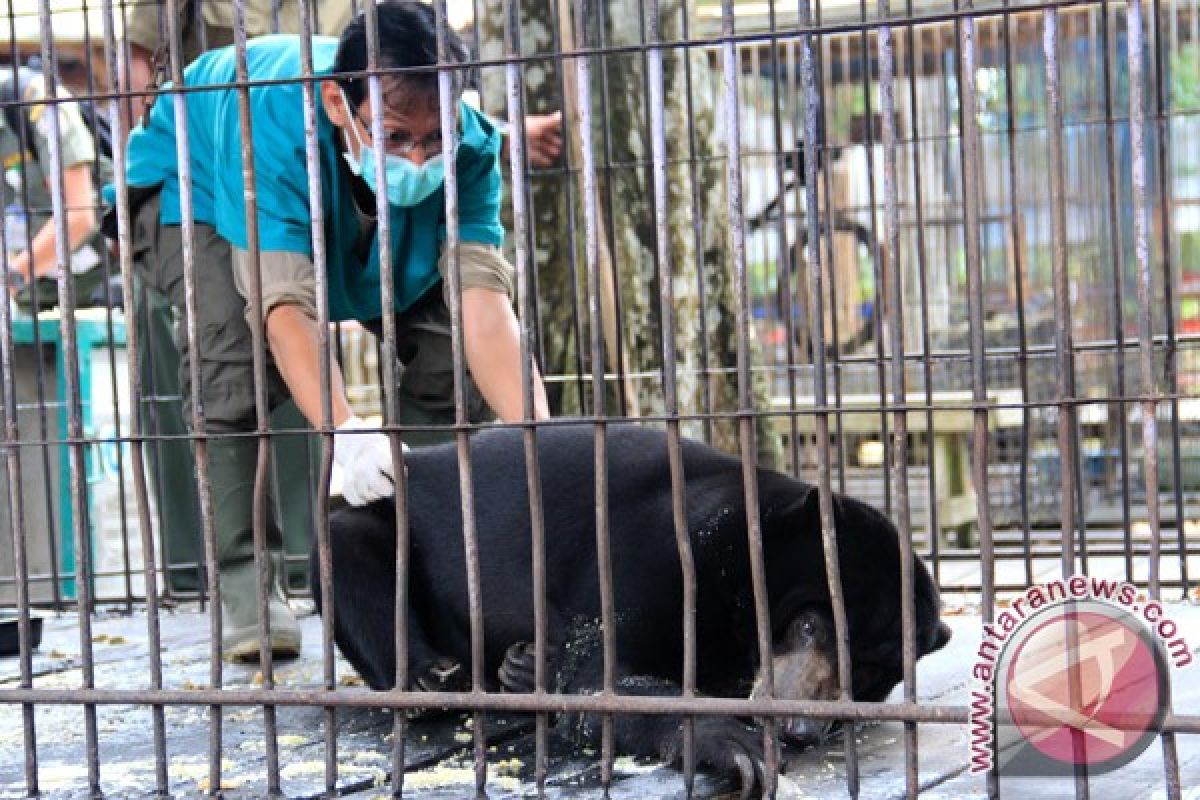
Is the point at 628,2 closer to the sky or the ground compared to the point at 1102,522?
closer to the sky

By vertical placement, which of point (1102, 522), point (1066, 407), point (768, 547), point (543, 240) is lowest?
point (1102, 522)

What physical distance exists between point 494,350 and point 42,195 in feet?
11.4

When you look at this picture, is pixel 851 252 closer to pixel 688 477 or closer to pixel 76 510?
pixel 688 477

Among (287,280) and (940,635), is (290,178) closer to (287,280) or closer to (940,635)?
(287,280)

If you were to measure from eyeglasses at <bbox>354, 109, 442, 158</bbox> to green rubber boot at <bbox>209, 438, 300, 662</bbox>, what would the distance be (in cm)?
98

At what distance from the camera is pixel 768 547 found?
3.23 metres

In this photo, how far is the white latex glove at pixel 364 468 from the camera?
3365mm

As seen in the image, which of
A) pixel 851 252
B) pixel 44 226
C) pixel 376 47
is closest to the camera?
pixel 376 47

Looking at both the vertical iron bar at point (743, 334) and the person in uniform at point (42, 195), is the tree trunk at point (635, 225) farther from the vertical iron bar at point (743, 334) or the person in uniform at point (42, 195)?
the vertical iron bar at point (743, 334)

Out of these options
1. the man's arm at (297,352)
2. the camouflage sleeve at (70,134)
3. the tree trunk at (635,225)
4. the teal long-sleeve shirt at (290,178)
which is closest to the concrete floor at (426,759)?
the man's arm at (297,352)

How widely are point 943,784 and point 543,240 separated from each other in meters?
3.98

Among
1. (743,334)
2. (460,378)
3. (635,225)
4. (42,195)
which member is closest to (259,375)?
(460,378)

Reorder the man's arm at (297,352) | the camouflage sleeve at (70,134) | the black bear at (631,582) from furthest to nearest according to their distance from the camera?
the camouflage sleeve at (70,134) → the man's arm at (297,352) → the black bear at (631,582)

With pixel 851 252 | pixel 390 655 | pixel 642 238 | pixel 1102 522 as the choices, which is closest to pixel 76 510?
pixel 390 655
